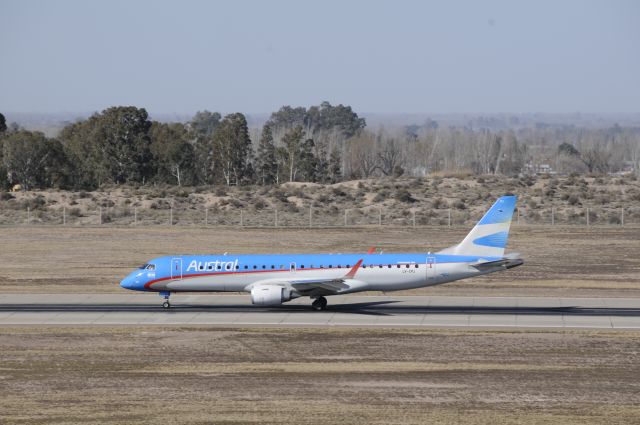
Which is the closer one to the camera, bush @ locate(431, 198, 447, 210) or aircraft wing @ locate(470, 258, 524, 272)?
aircraft wing @ locate(470, 258, 524, 272)

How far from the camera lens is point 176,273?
166ft

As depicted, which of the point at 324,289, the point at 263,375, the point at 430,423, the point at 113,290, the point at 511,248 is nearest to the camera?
the point at 430,423

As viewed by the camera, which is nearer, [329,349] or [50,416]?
[50,416]

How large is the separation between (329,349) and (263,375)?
4776 millimetres

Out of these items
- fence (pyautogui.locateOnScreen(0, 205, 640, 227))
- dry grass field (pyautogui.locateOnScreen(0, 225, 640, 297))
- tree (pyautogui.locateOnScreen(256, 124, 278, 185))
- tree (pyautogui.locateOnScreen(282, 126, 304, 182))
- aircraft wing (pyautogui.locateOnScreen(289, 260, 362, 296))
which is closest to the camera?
aircraft wing (pyautogui.locateOnScreen(289, 260, 362, 296))

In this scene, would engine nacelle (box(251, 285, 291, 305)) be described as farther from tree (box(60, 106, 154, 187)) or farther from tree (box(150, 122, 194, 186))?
tree (box(150, 122, 194, 186))

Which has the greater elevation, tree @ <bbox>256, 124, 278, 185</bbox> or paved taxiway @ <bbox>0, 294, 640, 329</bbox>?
tree @ <bbox>256, 124, 278, 185</bbox>

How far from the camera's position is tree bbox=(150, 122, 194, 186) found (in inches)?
5207

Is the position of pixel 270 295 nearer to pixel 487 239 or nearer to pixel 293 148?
pixel 487 239


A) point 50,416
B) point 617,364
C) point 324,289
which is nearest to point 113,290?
point 324,289

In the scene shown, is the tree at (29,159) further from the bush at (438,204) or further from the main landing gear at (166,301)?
the main landing gear at (166,301)

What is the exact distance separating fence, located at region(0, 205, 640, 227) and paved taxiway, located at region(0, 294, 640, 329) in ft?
130

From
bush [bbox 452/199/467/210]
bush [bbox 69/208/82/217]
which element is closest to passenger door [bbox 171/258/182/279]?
bush [bbox 69/208/82/217]

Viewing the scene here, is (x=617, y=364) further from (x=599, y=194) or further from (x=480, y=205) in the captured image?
(x=599, y=194)
